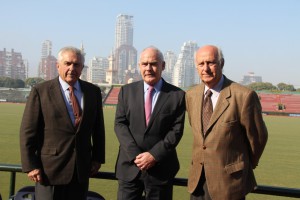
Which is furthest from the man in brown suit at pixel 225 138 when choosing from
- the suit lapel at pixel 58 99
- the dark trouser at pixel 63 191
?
the suit lapel at pixel 58 99

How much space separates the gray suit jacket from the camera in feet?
9.19

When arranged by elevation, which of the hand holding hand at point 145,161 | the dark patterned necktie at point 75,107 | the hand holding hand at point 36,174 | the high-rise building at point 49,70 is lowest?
the hand holding hand at point 36,174

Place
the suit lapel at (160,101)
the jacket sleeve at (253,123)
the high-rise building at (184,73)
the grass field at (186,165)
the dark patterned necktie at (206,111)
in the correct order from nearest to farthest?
the jacket sleeve at (253,123), the dark patterned necktie at (206,111), the suit lapel at (160,101), the grass field at (186,165), the high-rise building at (184,73)

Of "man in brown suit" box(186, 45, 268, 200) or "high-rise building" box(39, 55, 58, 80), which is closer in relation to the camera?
"man in brown suit" box(186, 45, 268, 200)

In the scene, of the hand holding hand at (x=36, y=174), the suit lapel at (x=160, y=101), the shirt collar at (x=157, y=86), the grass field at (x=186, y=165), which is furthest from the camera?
the grass field at (x=186, y=165)

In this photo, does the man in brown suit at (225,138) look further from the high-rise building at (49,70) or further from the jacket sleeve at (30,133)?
the high-rise building at (49,70)

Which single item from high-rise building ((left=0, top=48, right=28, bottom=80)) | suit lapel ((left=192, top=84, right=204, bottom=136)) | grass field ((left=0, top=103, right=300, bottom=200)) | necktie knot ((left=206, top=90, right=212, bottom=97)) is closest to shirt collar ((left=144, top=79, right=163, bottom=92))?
suit lapel ((left=192, top=84, right=204, bottom=136))

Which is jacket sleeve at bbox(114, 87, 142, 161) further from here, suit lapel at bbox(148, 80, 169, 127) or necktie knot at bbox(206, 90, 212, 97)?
necktie knot at bbox(206, 90, 212, 97)

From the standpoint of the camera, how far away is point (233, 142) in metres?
2.52

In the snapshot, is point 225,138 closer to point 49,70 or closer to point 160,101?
point 160,101

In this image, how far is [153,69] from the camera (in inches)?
114

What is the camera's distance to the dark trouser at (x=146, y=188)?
2787 millimetres

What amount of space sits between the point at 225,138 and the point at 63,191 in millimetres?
1267

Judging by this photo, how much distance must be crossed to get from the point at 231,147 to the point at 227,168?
0.14 metres
